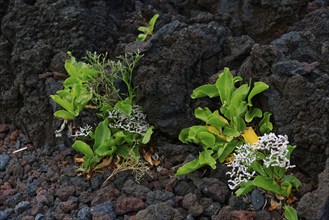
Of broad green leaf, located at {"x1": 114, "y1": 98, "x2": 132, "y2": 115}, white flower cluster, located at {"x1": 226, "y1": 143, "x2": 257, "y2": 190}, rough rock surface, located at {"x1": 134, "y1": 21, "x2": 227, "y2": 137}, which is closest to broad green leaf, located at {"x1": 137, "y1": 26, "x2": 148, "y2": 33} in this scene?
rough rock surface, located at {"x1": 134, "y1": 21, "x2": 227, "y2": 137}

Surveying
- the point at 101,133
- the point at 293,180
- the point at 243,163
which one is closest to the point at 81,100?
the point at 101,133

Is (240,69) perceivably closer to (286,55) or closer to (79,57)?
(286,55)

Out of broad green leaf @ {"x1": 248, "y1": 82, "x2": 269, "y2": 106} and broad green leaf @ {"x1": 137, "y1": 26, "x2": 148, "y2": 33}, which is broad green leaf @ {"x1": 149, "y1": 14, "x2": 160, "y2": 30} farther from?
broad green leaf @ {"x1": 248, "y1": 82, "x2": 269, "y2": 106}

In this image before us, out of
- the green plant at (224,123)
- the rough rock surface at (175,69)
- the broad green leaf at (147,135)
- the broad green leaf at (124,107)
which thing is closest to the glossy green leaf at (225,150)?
the green plant at (224,123)

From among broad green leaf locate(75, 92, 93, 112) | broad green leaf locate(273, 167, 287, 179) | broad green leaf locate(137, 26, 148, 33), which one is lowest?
broad green leaf locate(273, 167, 287, 179)

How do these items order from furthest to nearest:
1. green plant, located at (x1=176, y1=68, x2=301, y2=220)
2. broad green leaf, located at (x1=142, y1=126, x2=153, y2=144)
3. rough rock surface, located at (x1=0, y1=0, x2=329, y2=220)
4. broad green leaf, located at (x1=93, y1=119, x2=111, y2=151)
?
broad green leaf, located at (x1=93, y1=119, x2=111, y2=151) → broad green leaf, located at (x1=142, y1=126, x2=153, y2=144) → rough rock surface, located at (x1=0, y1=0, x2=329, y2=220) → green plant, located at (x1=176, y1=68, x2=301, y2=220)

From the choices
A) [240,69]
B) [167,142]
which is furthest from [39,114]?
[240,69]

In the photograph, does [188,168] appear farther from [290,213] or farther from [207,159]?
[290,213]

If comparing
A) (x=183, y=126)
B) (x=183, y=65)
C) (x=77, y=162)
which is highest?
(x=183, y=65)

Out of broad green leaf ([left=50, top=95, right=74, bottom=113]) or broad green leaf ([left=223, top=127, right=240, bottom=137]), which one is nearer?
broad green leaf ([left=223, top=127, right=240, bottom=137])
